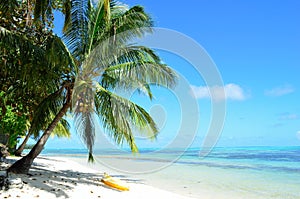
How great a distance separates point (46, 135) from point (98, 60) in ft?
7.74

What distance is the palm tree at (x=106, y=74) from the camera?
7.85 metres

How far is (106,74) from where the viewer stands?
8719 millimetres

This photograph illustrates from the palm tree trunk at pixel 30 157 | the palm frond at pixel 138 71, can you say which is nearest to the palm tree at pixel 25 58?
the palm tree trunk at pixel 30 157

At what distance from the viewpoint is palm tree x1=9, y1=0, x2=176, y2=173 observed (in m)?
7.85

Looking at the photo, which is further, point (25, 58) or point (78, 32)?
point (78, 32)

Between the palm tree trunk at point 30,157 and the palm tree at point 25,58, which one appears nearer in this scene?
the palm tree at point 25,58

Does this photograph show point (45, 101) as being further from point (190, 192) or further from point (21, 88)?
point (190, 192)

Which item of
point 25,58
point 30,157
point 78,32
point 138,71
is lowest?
point 30,157

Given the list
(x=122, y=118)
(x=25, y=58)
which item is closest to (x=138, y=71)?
(x=122, y=118)

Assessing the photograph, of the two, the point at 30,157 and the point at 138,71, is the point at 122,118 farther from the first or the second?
the point at 30,157

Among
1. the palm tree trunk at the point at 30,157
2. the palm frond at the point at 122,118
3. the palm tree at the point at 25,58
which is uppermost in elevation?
the palm tree at the point at 25,58

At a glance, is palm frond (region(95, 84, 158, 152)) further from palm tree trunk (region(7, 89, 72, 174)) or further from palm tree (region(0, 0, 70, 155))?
palm tree (region(0, 0, 70, 155))

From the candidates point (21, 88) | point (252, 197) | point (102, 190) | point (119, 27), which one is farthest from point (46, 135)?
point (252, 197)

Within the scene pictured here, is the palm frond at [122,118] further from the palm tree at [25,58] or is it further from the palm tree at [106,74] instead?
the palm tree at [25,58]
